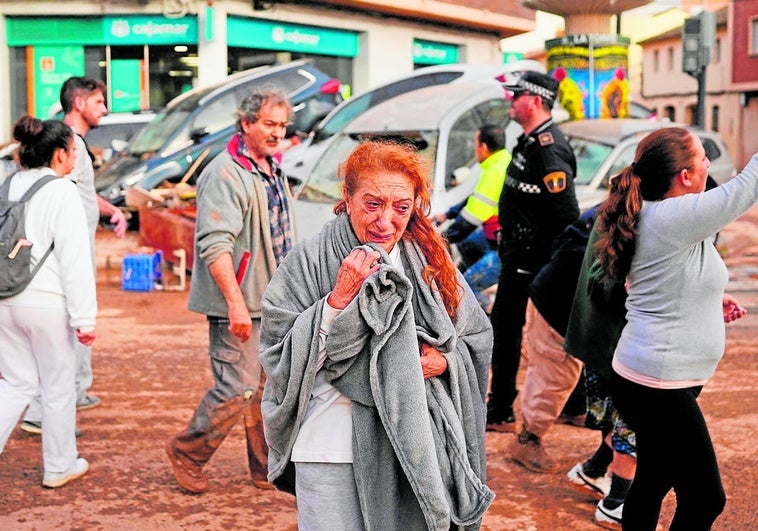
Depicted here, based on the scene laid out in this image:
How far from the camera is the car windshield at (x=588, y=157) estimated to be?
34.7 ft

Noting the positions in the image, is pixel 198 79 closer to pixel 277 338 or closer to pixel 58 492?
pixel 58 492

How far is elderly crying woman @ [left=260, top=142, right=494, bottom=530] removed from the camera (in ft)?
9.88

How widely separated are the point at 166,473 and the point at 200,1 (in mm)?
18322

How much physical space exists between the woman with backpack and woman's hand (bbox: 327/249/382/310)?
2337mm

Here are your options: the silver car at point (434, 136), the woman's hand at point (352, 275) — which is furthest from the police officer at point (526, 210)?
the silver car at point (434, 136)

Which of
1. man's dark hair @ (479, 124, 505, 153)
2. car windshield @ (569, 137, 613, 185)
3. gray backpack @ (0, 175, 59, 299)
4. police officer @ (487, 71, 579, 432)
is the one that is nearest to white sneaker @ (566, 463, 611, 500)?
police officer @ (487, 71, 579, 432)

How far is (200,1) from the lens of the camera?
22328 mm

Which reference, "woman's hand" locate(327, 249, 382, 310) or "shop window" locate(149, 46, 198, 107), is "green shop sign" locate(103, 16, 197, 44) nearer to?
"shop window" locate(149, 46, 198, 107)

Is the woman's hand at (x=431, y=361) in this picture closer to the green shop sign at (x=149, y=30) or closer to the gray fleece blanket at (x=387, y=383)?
the gray fleece blanket at (x=387, y=383)

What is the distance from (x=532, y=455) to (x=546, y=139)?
169 centimetres

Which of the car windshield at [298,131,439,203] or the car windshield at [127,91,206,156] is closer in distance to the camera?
the car windshield at [298,131,439,203]

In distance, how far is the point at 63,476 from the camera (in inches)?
206

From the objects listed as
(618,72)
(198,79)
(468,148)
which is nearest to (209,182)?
(468,148)

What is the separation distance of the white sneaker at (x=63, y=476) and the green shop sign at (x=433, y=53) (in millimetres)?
23175
